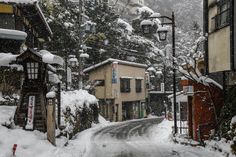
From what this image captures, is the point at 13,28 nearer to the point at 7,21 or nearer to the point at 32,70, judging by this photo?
the point at 7,21

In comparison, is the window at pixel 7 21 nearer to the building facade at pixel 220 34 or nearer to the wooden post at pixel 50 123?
the wooden post at pixel 50 123

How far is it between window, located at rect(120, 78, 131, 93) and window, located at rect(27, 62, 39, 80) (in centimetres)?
3918

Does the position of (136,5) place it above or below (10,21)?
above

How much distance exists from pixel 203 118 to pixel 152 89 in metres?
52.3

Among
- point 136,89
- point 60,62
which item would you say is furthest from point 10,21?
point 136,89

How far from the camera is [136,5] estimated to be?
326 ft

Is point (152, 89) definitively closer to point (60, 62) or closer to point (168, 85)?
point (168, 85)

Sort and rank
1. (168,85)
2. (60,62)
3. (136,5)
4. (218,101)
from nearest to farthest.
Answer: (60,62)
(218,101)
(168,85)
(136,5)

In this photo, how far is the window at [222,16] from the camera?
771 inches

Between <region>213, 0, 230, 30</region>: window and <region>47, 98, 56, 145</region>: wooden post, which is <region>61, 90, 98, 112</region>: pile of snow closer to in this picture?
<region>47, 98, 56, 145</region>: wooden post

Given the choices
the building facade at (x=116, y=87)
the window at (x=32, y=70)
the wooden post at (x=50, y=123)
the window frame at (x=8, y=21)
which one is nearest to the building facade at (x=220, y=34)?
the wooden post at (x=50, y=123)

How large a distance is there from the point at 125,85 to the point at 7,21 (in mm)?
36309

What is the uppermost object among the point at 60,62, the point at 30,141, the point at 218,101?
the point at 60,62

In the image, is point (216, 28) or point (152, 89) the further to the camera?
point (152, 89)
